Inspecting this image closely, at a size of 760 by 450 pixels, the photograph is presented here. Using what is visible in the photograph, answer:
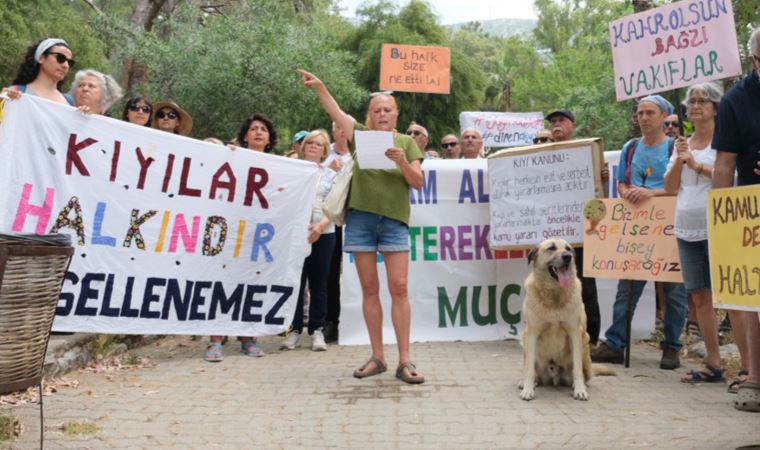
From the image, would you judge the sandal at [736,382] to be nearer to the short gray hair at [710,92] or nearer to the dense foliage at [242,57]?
the short gray hair at [710,92]

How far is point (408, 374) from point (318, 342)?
196 cm

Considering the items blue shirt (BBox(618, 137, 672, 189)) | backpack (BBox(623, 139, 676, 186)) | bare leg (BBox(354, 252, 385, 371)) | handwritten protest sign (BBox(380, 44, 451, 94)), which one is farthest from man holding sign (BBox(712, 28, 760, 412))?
handwritten protest sign (BBox(380, 44, 451, 94))

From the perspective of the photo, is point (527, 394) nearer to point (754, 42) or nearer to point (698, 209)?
point (698, 209)

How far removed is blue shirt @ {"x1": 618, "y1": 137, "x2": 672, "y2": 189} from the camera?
22.5 ft

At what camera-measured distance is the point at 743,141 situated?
4.87 meters

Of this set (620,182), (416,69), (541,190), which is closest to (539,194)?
(541,190)

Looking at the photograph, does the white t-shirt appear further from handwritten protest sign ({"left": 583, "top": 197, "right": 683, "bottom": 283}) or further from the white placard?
the white placard

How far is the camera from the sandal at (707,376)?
609cm

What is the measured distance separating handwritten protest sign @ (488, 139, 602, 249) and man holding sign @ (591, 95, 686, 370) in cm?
51

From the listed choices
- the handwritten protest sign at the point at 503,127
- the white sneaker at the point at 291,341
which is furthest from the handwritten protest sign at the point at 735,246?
the handwritten protest sign at the point at 503,127

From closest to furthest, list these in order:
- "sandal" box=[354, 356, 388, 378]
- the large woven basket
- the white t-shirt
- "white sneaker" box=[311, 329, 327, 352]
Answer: the large woven basket → the white t-shirt → "sandal" box=[354, 356, 388, 378] → "white sneaker" box=[311, 329, 327, 352]

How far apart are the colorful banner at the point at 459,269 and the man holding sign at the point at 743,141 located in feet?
11.6

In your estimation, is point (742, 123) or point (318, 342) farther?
point (318, 342)

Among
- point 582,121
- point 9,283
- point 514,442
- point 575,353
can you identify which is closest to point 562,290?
point 575,353
